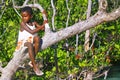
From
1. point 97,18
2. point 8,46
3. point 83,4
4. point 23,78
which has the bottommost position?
point 23,78

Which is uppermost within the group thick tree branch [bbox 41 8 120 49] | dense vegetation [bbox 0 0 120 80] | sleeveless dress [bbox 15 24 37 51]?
thick tree branch [bbox 41 8 120 49]

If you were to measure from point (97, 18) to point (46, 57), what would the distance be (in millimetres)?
8244

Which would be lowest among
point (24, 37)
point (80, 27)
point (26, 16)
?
point (24, 37)

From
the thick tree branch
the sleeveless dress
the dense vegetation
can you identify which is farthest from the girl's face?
the dense vegetation

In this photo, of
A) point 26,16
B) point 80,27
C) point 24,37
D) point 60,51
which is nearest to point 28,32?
point 24,37

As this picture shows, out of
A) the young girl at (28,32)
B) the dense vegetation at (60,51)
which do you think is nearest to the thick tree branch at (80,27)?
the young girl at (28,32)

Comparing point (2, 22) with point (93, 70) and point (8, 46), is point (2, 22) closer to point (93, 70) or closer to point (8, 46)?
point (8, 46)

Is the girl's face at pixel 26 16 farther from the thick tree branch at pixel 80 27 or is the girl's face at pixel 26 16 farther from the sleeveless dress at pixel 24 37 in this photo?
the thick tree branch at pixel 80 27

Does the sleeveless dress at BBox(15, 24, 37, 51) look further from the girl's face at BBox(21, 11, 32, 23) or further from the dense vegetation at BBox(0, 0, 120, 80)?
the dense vegetation at BBox(0, 0, 120, 80)

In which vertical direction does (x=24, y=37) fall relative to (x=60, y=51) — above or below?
above

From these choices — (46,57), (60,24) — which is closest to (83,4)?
(60,24)

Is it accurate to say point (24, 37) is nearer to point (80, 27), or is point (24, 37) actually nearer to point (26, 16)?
point (26, 16)

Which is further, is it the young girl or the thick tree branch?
the young girl

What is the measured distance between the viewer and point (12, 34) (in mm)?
13094
